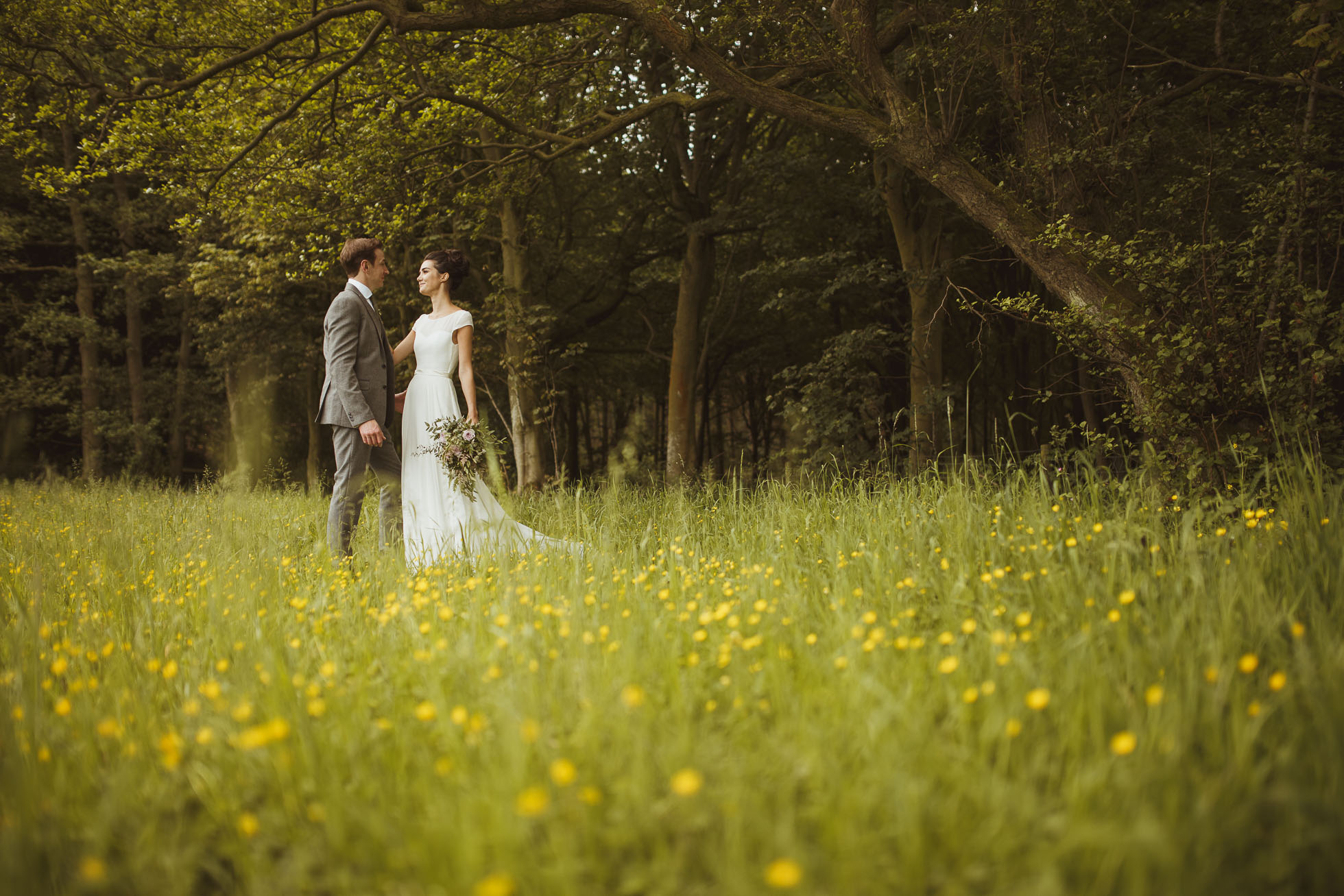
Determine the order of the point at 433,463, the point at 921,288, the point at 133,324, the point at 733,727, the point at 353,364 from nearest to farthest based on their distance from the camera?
the point at 733,727
the point at 353,364
the point at 433,463
the point at 921,288
the point at 133,324

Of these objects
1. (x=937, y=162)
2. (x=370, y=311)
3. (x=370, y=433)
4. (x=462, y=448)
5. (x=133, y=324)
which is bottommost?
(x=462, y=448)

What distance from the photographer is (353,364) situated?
212 inches

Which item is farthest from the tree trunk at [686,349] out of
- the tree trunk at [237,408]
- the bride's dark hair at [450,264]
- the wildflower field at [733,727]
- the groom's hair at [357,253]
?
the tree trunk at [237,408]

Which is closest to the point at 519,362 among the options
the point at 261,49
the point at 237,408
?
the point at 261,49

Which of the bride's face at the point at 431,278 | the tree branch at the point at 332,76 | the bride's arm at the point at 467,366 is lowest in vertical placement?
the bride's arm at the point at 467,366

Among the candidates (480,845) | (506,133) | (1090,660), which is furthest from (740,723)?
(506,133)

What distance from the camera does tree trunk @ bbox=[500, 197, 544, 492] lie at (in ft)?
41.0

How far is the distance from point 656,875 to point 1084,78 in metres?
8.17

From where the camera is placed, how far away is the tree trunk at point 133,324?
687 inches

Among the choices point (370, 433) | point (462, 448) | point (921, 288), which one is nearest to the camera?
point (370, 433)

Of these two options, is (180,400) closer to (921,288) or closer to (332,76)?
(332,76)

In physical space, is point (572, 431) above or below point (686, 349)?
below

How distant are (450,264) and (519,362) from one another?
638cm

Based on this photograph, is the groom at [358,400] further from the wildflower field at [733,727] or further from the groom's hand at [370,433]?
the wildflower field at [733,727]
